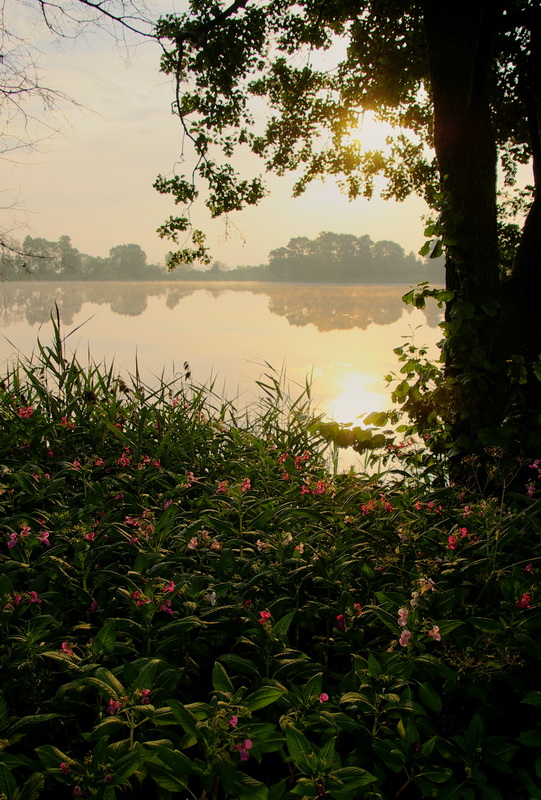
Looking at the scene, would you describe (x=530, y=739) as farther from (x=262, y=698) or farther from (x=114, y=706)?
(x=114, y=706)

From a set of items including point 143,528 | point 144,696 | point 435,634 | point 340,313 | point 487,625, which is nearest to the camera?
point 144,696

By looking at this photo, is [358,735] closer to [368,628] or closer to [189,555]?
[368,628]

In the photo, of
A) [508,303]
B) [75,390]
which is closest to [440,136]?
[508,303]

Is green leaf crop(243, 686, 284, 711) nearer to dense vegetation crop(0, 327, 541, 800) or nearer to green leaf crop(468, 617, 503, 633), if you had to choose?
dense vegetation crop(0, 327, 541, 800)

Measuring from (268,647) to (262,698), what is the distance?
238 mm

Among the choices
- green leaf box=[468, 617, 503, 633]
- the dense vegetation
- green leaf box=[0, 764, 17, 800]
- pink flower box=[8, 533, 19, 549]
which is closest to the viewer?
green leaf box=[0, 764, 17, 800]

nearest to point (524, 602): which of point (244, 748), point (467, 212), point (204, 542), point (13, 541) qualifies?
point (244, 748)

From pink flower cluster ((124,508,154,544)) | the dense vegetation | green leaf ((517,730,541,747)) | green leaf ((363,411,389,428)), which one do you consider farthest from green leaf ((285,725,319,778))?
green leaf ((363,411,389,428))

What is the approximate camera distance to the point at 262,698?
1253 mm

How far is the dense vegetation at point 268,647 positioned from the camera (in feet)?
3.93

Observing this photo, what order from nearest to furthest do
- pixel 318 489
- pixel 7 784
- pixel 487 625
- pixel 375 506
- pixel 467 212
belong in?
1. pixel 7 784
2. pixel 487 625
3. pixel 375 506
4. pixel 318 489
5. pixel 467 212

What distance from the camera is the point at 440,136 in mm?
3539

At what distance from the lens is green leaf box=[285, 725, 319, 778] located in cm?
115

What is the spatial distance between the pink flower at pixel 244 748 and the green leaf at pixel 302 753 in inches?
3.6
